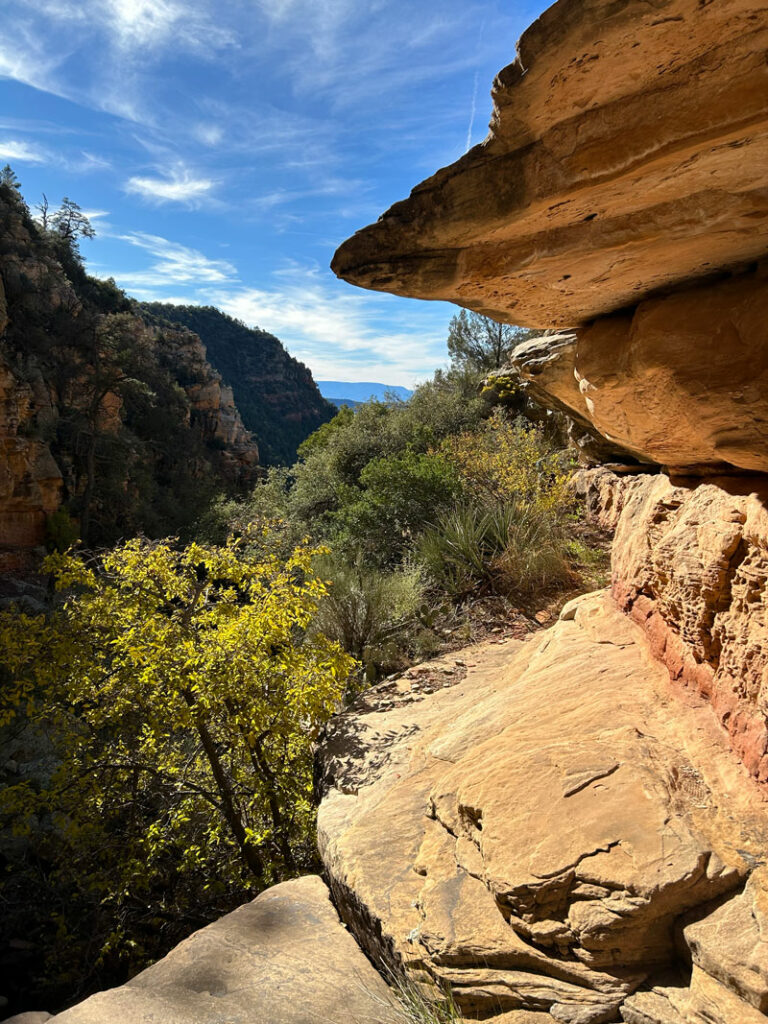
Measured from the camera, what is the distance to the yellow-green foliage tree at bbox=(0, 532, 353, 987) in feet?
14.1

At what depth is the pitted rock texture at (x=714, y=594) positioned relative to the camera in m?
2.04

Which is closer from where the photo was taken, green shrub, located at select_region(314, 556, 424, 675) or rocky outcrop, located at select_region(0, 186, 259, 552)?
green shrub, located at select_region(314, 556, 424, 675)

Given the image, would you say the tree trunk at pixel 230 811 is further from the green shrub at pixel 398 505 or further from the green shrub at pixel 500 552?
the green shrub at pixel 398 505

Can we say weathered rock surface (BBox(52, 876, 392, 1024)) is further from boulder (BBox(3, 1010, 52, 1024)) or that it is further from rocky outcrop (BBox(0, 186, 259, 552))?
rocky outcrop (BBox(0, 186, 259, 552))

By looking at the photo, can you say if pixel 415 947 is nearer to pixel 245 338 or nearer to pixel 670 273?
pixel 670 273

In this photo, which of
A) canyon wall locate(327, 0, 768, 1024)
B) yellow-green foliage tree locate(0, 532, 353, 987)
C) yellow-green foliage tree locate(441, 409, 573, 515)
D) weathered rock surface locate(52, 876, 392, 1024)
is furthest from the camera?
yellow-green foliage tree locate(441, 409, 573, 515)

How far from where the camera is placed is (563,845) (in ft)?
6.94

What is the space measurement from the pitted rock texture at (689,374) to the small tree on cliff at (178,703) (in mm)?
2860

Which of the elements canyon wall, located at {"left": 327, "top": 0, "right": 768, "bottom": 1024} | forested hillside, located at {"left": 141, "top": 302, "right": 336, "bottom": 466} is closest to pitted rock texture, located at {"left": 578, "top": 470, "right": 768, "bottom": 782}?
canyon wall, located at {"left": 327, "top": 0, "right": 768, "bottom": 1024}

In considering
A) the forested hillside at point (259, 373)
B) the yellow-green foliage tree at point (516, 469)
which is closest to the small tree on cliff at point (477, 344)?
the yellow-green foliage tree at point (516, 469)

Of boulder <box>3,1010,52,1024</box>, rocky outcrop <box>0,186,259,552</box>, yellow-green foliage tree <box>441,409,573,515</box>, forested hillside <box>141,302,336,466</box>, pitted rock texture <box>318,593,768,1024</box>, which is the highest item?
forested hillside <box>141,302,336,466</box>

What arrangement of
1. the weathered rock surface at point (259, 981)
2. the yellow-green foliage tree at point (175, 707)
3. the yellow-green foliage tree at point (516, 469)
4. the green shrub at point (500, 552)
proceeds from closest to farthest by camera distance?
the weathered rock surface at point (259, 981)
the yellow-green foliage tree at point (175, 707)
the green shrub at point (500, 552)
the yellow-green foliage tree at point (516, 469)

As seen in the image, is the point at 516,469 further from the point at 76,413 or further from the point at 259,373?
the point at 259,373

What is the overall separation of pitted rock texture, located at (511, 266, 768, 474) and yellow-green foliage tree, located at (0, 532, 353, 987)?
9.38 ft
